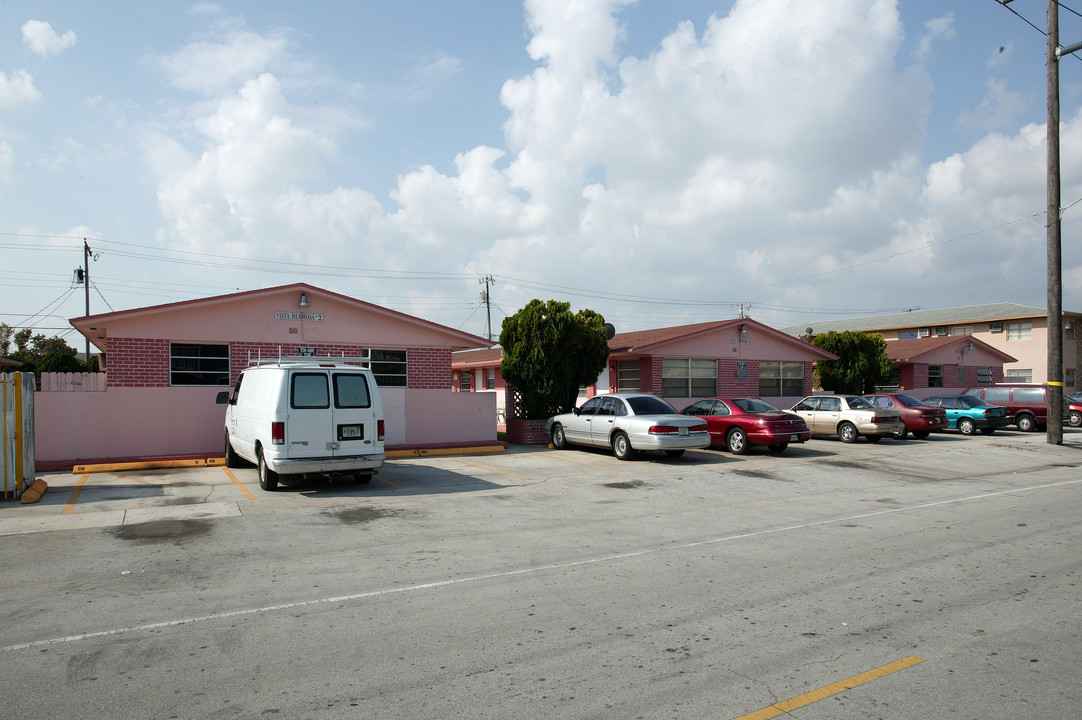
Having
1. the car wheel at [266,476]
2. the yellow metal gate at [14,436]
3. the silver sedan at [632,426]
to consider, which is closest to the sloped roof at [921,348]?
the silver sedan at [632,426]

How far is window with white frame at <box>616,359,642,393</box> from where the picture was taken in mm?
26156

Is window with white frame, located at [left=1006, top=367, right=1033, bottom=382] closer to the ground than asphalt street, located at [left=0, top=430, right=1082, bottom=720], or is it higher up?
higher up

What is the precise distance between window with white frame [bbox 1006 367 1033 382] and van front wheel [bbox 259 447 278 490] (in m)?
47.9

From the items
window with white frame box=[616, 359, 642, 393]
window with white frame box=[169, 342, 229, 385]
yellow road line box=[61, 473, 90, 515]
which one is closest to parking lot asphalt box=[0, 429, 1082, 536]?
yellow road line box=[61, 473, 90, 515]

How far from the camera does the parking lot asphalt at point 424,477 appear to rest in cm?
1017

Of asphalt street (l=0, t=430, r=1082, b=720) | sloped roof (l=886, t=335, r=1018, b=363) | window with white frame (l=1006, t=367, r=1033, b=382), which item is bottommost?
asphalt street (l=0, t=430, r=1082, b=720)

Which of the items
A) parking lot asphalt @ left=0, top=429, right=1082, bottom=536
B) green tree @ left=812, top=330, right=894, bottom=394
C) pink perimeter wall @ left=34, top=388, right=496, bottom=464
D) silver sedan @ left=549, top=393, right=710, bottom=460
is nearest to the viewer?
parking lot asphalt @ left=0, top=429, right=1082, bottom=536

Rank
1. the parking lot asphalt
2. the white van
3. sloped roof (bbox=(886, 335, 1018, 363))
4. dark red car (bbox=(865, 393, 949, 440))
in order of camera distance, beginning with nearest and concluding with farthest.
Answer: the parking lot asphalt → the white van → dark red car (bbox=(865, 393, 949, 440)) → sloped roof (bbox=(886, 335, 1018, 363))

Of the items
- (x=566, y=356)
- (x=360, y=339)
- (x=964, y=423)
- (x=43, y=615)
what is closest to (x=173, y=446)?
(x=360, y=339)

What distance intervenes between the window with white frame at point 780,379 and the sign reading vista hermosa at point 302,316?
57.1 ft

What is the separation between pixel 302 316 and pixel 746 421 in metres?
11.5

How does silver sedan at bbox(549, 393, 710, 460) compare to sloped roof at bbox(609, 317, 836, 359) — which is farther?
sloped roof at bbox(609, 317, 836, 359)

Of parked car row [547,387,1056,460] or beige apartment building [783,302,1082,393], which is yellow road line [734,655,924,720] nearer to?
parked car row [547,387,1056,460]

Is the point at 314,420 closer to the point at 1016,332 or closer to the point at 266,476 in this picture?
the point at 266,476
